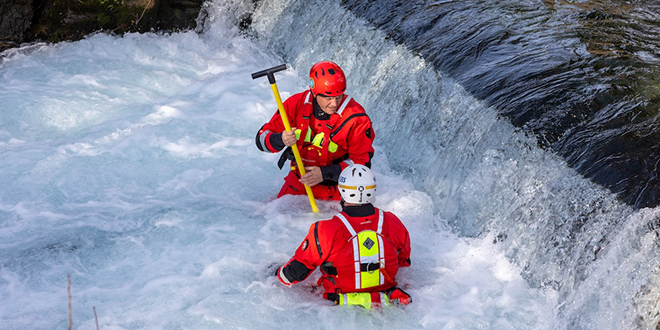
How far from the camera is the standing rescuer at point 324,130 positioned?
510 cm

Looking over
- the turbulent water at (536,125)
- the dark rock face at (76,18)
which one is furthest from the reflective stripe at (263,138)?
the dark rock face at (76,18)

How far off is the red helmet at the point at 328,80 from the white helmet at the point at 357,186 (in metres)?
0.93

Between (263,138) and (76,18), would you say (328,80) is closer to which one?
(263,138)

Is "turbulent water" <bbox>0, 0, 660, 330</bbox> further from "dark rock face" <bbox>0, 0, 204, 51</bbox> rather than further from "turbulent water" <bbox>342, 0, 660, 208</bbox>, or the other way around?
"dark rock face" <bbox>0, 0, 204, 51</bbox>

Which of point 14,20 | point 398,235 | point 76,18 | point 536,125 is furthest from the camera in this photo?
point 76,18

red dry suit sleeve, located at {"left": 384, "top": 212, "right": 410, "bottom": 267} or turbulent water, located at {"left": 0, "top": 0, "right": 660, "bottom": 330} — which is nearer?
red dry suit sleeve, located at {"left": 384, "top": 212, "right": 410, "bottom": 267}

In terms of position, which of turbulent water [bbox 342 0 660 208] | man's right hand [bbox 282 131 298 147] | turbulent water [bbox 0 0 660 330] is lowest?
turbulent water [bbox 0 0 660 330]

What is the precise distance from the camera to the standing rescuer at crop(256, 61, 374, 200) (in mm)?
5102

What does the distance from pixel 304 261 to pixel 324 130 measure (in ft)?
4.28

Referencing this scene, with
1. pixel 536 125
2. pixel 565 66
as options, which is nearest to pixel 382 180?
pixel 536 125

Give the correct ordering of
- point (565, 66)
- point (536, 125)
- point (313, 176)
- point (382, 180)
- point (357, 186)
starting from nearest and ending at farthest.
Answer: point (357, 186)
point (313, 176)
point (536, 125)
point (565, 66)
point (382, 180)

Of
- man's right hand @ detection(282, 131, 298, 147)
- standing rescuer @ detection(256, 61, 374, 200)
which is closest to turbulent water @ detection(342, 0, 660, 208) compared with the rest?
standing rescuer @ detection(256, 61, 374, 200)

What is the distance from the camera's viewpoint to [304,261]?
4355 mm

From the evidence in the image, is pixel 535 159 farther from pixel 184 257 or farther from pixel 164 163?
pixel 164 163
